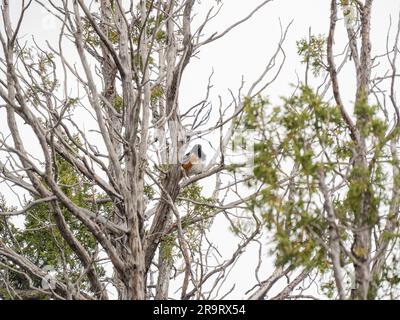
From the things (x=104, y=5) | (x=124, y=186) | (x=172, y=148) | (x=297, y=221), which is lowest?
(x=297, y=221)

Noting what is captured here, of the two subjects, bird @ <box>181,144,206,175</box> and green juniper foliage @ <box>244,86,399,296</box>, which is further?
bird @ <box>181,144,206,175</box>

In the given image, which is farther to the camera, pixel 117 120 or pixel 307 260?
pixel 117 120

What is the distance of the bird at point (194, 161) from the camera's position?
16.5 ft

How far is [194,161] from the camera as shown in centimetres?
504

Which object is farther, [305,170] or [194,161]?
[194,161]

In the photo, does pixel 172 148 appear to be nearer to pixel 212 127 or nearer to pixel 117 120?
pixel 212 127

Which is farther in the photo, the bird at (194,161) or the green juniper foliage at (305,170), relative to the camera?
the bird at (194,161)

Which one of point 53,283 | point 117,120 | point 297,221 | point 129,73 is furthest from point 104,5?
point 297,221

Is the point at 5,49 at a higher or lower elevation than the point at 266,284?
higher

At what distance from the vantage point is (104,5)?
648 centimetres

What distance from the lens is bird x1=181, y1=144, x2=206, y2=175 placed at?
16.5ft
